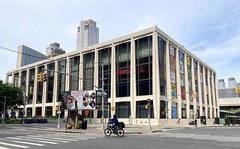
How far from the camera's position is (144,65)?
5347cm

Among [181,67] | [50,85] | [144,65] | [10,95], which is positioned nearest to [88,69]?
[50,85]


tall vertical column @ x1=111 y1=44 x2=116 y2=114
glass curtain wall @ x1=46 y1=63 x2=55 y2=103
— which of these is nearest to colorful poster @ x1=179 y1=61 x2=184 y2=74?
tall vertical column @ x1=111 y1=44 x2=116 y2=114

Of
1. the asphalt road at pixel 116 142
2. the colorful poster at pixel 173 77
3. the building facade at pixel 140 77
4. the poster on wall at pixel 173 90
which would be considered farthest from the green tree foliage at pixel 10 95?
the asphalt road at pixel 116 142

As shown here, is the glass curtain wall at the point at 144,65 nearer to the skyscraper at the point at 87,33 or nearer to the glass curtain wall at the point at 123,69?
the glass curtain wall at the point at 123,69

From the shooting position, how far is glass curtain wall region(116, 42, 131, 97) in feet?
182

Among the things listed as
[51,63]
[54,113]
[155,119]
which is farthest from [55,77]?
[155,119]

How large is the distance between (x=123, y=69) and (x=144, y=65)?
221 inches

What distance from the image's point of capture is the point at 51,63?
7644 centimetres

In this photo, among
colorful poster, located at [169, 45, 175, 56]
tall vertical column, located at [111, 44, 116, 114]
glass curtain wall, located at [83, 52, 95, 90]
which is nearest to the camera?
tall vertical column, located at [111, 44, 116, 114]

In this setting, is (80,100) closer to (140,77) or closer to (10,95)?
(140,77)

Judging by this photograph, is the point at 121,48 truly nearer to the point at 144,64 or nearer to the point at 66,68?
the point at 144,64

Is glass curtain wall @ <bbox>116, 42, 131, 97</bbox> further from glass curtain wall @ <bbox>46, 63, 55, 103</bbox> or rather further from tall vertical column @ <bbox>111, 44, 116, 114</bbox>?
glass curtain wall @ <bbox>46, 63, 55, 103</bbox>

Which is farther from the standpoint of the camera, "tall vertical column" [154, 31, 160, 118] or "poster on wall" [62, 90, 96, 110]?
"tall vertical column" [154, 31, 160, 118]

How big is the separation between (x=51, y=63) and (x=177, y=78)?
39.2 metres
